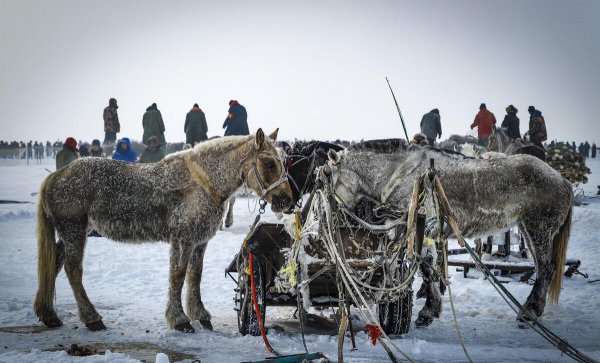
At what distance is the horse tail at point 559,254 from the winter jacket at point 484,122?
12.0 metres

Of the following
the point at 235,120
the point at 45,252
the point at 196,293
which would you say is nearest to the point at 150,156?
the point at 235,120

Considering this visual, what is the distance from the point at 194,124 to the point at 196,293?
32.1ft

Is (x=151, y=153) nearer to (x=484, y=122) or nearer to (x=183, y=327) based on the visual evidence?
(x=183, y=327)

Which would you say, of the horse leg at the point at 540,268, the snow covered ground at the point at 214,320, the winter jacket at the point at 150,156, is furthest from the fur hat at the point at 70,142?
the horse leg at the point at 540,268

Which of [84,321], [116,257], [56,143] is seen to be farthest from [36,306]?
[56,143]

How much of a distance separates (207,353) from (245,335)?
68 centimetres

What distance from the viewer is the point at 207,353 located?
5.59 m

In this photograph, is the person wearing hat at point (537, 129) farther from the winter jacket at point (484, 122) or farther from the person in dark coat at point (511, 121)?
the winter jacket at point (484, 122)

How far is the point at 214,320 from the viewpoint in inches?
281

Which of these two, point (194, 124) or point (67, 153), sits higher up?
point (194, 124)

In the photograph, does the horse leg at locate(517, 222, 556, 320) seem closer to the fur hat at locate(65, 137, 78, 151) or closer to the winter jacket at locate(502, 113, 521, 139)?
the winter jacket at locate(502, 113, 521, 139)

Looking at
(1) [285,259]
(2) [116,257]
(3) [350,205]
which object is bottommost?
(2) [116,257]

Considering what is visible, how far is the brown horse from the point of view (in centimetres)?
650

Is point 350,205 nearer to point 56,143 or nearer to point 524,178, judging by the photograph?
point 524,178
